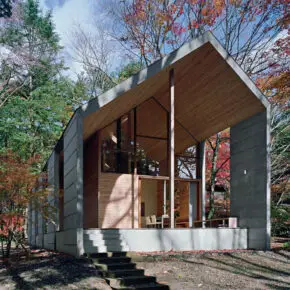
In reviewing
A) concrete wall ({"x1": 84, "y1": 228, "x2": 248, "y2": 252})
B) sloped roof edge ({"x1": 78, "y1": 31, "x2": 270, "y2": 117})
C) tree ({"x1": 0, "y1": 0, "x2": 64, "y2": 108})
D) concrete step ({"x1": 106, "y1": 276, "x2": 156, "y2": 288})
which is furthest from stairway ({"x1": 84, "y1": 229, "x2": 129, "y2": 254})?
tree ({"x1": 0, "y1": 0, "x2": 64, "y2": 108})

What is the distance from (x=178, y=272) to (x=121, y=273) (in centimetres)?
117

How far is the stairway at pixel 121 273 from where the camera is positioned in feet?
21.4

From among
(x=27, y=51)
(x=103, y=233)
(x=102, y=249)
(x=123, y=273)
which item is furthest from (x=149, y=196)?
(x=27, y=51)

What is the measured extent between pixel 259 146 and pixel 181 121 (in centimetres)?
357

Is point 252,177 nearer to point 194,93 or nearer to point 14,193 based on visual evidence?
point 194,93

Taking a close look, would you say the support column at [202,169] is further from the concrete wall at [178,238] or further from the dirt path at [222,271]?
the dirt path at [222,271]

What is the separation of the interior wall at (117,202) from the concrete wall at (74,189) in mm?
2214

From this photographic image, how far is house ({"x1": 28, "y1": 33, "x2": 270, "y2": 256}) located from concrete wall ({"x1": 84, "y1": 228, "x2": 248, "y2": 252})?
0.03 meters

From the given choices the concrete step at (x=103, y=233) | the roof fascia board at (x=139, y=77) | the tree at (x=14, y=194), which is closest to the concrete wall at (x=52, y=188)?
the tree at (x=14, y=194)

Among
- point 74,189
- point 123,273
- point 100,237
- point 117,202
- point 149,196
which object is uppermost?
point 74,189

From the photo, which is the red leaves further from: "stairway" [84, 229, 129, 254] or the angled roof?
the angled roof

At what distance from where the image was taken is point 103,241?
28.8ft

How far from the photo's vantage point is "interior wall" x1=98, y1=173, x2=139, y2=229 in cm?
1197

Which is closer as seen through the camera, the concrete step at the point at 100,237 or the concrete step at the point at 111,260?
the concrete step at the point at 111,260
